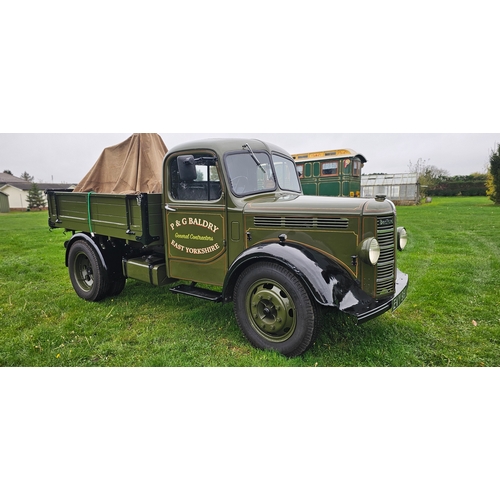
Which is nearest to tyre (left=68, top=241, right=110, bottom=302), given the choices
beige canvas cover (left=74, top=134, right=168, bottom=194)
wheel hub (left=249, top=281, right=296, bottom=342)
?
beige canvas cover (left=74, top=134, right=168, bottom=194)

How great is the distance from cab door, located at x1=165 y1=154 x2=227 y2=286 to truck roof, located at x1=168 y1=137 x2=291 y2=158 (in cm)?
11

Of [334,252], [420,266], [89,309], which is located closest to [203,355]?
A: [334,252]

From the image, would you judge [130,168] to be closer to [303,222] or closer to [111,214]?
[111,214]

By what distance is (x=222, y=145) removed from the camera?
4.37 m

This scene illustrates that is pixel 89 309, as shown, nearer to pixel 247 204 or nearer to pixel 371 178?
pixel 247 204

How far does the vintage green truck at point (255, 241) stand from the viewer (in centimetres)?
364

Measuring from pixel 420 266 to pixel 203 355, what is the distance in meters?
5.46

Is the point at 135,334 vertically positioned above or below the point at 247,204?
below

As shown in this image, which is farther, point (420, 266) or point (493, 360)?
point (420, 266)

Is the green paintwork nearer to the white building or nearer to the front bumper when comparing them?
the front bumper

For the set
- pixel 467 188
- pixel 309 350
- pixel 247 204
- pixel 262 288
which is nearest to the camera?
pixel 309 350

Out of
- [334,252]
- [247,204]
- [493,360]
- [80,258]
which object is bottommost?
[493,360]

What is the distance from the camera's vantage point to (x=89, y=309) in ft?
17.7

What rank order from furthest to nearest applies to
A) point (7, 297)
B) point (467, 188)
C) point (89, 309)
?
point (467, 188) → point (7, 297) → point (89, 309)
